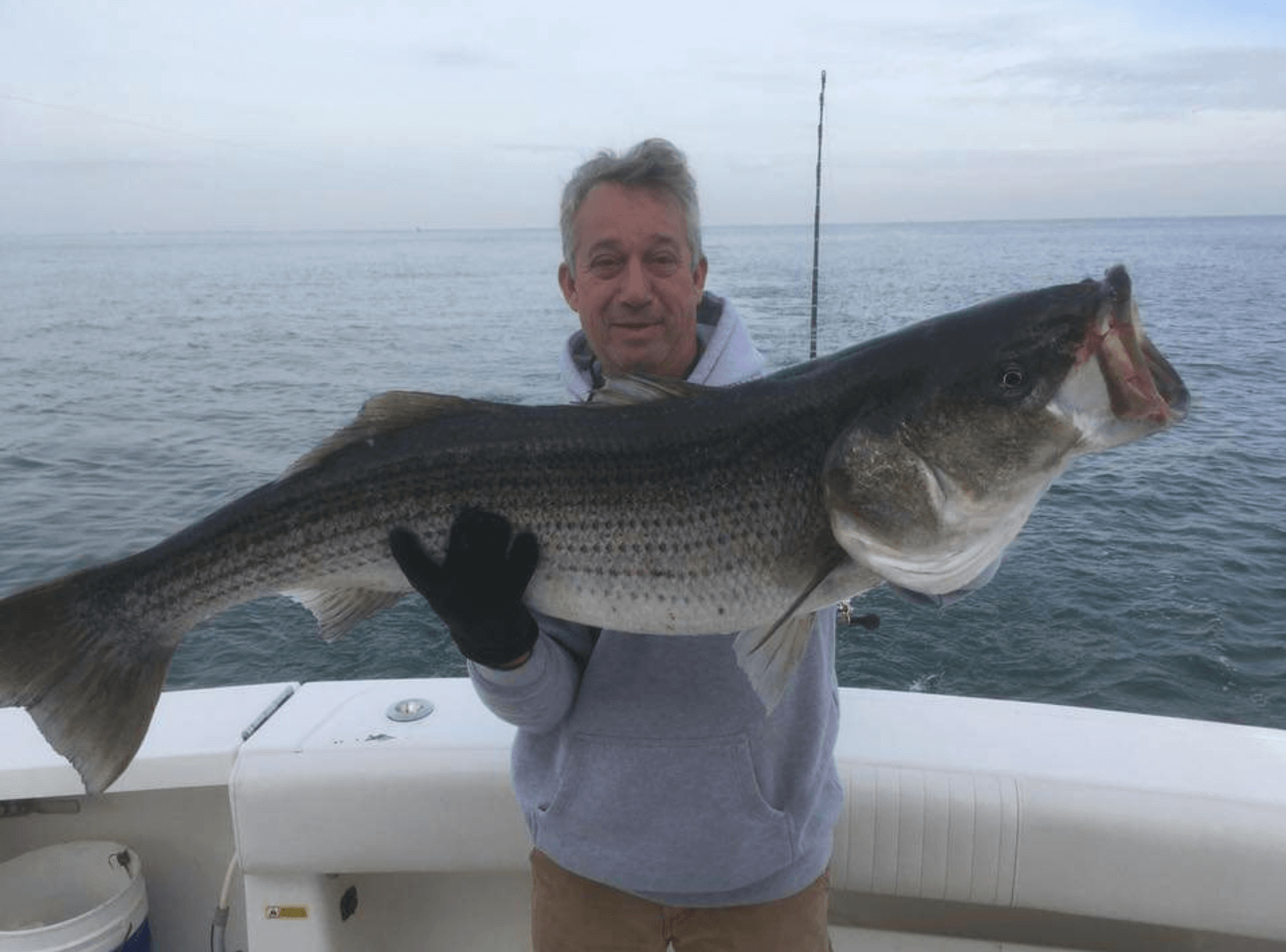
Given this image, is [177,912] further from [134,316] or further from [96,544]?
[134,316]

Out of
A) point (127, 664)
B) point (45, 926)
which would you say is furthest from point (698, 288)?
point (45, 926)

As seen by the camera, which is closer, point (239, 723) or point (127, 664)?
point (127, 664)

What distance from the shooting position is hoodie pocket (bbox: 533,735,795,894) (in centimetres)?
289

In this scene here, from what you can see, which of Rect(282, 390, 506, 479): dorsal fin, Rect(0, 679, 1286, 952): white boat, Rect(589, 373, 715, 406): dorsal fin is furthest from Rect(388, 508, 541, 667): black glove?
Rect(0, 679, 1286, 952): white boat

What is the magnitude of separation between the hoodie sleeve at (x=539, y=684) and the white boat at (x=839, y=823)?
1.10 metres

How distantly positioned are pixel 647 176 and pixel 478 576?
1361mm

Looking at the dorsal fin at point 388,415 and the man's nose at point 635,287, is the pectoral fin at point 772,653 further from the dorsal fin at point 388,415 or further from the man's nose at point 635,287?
the man's nose at point 635,287

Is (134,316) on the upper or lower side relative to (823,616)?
lower

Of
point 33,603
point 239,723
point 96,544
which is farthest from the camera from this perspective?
point 96,544

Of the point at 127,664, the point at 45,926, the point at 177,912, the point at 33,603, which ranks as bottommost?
the point at 177,912

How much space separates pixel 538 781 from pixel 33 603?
1.50 meters

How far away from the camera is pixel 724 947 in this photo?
2.99m

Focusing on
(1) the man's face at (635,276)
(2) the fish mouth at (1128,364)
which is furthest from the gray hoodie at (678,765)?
(2) the fish mouth at (1128,364)

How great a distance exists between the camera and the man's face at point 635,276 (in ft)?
9.91
